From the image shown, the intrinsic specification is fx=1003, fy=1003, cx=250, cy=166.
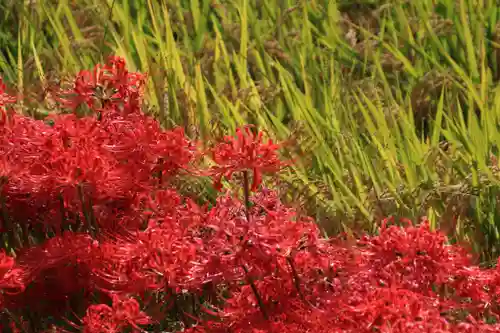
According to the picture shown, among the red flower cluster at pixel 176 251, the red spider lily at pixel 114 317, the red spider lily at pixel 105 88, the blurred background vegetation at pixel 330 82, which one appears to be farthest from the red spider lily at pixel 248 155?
the blurred background vegetation at pixel 330 82

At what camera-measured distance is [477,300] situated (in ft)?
8.20

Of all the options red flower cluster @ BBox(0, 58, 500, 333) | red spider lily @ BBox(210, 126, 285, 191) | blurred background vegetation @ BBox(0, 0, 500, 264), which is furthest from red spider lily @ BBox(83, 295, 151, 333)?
blurred background vegetation @ BBox(0, 0, 500, 264)

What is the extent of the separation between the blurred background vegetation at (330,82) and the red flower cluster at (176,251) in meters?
0.91

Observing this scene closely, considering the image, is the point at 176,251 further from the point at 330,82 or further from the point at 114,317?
the point at 330,82

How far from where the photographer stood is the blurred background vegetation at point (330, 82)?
12.3 ft

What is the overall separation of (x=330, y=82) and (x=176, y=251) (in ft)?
7.41

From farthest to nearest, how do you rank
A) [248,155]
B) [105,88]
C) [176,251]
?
[105,88] < [176,251] < [248,155]

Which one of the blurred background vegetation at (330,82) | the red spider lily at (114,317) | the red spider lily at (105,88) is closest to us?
the red spider lily at (114,317)

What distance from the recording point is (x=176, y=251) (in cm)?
243

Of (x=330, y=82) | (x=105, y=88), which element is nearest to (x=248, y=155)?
(x=105, y=88)

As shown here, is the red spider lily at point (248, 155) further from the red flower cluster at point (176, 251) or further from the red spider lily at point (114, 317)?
the red spider lily at point (114, 317)

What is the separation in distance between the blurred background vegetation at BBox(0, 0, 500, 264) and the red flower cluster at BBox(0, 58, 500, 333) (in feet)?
2.99

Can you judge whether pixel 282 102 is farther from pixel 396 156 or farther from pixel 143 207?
pixel 143 207

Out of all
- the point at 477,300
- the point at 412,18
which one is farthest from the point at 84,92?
the point at 412,18
